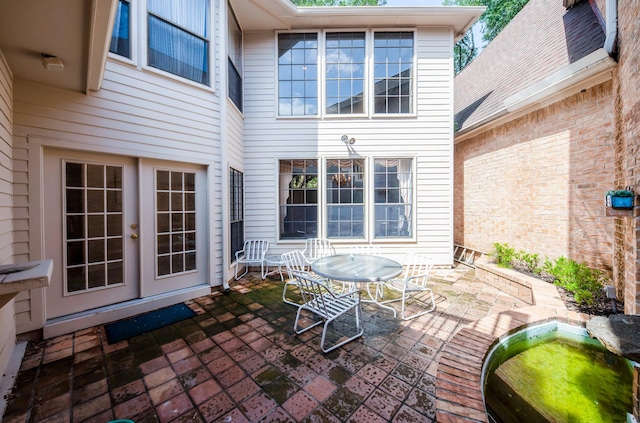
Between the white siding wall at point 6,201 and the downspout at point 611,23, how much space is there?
6713 mm

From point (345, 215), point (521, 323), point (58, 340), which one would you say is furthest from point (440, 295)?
point (58, 340)

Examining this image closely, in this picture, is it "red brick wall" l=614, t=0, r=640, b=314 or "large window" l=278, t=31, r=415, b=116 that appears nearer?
"red brick wall" l=614, t=0, r=640, b=314

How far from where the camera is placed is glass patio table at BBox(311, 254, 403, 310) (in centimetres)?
299

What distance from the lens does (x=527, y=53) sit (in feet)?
18.8

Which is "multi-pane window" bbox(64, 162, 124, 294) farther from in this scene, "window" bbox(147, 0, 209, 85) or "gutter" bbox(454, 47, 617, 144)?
"gutter" bbox(454, 47, 617, 144)

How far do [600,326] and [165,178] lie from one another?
16.1ft

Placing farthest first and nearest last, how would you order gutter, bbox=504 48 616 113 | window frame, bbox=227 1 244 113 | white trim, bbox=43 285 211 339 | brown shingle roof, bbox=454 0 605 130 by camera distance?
window frame, bbox=227 1 244 113, brown shingle roof, bbox=454 0 605 130, gutter, bbox=504 48 616 113, white trim, bbox=43 285 211 339

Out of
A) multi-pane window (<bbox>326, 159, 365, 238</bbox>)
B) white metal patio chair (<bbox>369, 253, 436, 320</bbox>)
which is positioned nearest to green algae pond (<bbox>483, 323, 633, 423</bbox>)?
white metal patio chair (<bbox>369, 253, 436, 320</bbox>)

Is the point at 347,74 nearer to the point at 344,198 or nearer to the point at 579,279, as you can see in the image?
the point at 344,198

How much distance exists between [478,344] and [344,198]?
3884mm

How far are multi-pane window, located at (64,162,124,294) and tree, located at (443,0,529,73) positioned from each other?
13.6m

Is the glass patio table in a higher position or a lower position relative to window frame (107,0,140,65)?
lower

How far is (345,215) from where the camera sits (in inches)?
230

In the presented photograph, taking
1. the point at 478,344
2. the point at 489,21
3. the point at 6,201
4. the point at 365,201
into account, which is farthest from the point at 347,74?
the point at 489,21
